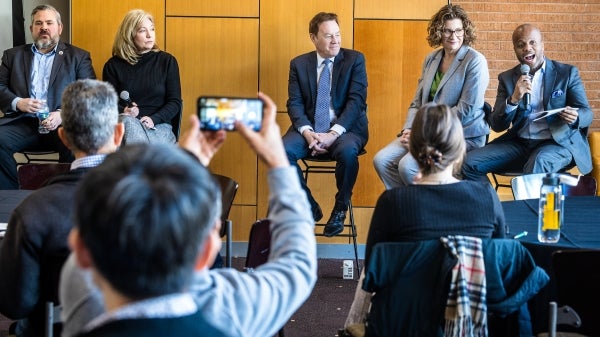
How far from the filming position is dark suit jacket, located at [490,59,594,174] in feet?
17.9

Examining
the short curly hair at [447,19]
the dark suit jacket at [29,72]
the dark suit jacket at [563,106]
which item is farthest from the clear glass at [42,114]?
the dark suit jacket at [563,106]

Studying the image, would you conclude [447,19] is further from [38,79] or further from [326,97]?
[38,79]

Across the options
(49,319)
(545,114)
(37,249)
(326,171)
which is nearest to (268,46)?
(326,171)

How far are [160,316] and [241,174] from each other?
5363 mm

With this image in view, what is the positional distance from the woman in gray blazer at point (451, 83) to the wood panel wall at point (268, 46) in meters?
0.44

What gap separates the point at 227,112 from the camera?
158cm

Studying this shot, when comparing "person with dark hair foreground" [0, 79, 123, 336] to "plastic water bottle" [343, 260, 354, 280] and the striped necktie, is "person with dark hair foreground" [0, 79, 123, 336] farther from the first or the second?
the striped necktie

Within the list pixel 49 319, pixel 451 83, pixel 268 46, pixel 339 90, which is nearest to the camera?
pixel 49 319

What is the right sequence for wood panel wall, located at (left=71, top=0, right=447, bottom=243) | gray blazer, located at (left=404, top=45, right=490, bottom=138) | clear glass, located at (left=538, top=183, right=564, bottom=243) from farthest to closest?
wood panel wall, located at (left=71, top=0, right=447, bottom=243)
gray blazer, located at (left=404, top=45, right=490, bottom=138)
clear glass, located at (left=538, top=183, right=564, bottom=243)

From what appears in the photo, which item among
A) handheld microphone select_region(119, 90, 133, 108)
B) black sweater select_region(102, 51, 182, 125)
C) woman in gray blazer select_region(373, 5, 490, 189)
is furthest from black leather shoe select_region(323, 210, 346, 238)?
handheld microphone select_region(119, 90, 133, 108)

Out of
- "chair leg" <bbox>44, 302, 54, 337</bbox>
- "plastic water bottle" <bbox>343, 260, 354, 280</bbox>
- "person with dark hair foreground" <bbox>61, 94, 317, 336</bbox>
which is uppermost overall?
"person with dark hair foreground" <bbox>61, 94, 317, 336</bbox>

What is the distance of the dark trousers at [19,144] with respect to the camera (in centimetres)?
573

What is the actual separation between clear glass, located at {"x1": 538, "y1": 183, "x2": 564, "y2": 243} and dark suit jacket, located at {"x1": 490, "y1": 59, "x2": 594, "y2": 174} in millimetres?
2138

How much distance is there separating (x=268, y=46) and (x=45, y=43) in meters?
1.60
